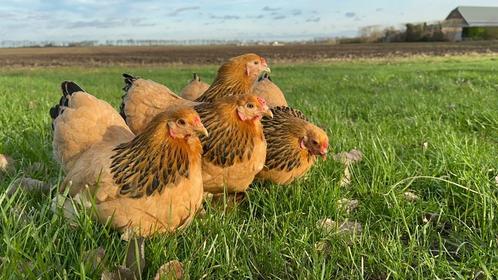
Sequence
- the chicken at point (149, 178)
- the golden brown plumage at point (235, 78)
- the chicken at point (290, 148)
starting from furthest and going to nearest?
Answer: 1. the golden brown plumage at point (235, 78)
2. the chicken at point (290, 148)
3. the chicken at point (149, 178)

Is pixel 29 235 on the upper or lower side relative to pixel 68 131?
lower

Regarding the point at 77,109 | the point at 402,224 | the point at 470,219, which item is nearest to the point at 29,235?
the point at 77,109

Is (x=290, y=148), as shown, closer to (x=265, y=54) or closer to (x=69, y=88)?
(x=69, y=88)

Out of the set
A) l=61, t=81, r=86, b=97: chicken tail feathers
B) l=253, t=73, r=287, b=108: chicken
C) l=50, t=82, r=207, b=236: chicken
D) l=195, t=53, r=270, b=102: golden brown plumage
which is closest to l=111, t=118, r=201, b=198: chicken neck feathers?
l=50, t=82, r=207, b=236: chicken

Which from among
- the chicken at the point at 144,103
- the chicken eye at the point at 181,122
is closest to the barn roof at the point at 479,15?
the chicken at the point at 144,103

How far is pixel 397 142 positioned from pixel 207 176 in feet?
7.05

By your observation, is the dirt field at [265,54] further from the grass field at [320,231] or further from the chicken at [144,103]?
the grass field at [320,231]

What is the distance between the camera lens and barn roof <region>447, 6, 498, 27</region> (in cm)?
7650

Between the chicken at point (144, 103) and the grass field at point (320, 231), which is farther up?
the chicken at point (144, 103)

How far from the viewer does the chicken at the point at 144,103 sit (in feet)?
10.8

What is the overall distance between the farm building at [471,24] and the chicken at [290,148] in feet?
222

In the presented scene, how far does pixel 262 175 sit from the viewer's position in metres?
3.03

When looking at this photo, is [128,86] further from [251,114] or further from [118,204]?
[118,204]

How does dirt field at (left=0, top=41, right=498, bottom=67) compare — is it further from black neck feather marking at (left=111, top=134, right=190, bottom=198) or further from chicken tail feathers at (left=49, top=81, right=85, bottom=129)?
black neck feather marking at (left=111, top=134, right=190, bottom=198)
